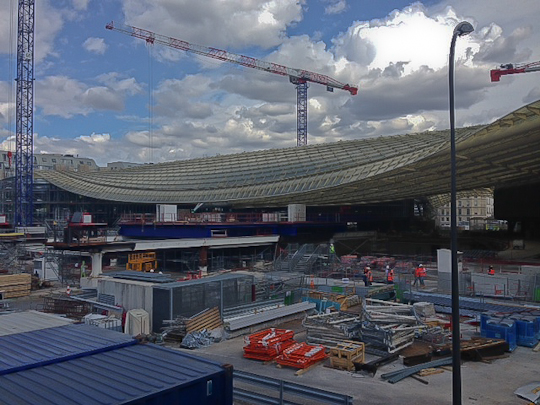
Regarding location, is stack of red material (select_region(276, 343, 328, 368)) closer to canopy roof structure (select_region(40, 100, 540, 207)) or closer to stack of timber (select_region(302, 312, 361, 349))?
stack of timber (select_region(302, 312, 361, 349))

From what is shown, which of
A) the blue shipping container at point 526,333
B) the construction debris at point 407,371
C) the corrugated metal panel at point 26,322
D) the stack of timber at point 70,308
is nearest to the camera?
the corrugated metal panel at point 26,322

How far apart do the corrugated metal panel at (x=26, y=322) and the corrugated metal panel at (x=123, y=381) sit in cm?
364

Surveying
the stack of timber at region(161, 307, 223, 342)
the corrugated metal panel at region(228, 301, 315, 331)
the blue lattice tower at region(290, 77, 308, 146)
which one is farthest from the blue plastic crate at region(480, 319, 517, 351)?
the blue lattice tower at region(290, 77, 308, 146)

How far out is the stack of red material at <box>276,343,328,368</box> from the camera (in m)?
14.6

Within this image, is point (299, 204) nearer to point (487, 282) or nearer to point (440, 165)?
point (440, 165)

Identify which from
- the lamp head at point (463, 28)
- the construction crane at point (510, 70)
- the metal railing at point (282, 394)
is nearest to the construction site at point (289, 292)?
the metal railing at point (282, 394)

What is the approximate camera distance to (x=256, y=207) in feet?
194

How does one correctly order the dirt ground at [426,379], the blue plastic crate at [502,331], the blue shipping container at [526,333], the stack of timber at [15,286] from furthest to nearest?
the stack of timber at [15,286]
the blue shipping container at [526,333]
the blue plastic crate at [502,331]
the dirt ground at [426,379]

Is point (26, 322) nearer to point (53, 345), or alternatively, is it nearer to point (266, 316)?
point (53, 345)

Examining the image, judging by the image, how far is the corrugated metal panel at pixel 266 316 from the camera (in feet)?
62.2

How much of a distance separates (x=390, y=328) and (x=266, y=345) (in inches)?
163

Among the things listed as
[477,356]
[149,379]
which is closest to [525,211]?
[477,356]

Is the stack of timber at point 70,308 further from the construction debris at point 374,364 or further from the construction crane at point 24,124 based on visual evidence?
the construction crane at point 24,124

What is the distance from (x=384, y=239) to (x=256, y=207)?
49.9ft
